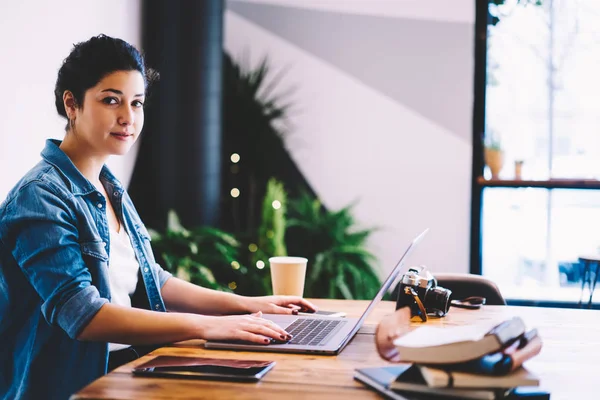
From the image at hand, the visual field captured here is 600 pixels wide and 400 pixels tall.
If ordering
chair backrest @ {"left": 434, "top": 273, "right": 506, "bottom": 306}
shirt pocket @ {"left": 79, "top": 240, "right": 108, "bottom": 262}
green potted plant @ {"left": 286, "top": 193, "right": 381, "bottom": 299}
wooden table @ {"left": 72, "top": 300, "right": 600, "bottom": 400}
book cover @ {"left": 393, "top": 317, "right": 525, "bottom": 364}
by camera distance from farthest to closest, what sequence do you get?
green potted plant @ {"left": 286, "top": 193, "right": 381, "bottom": 299} < chair backrest @ {"left": 434, "top": 273, "right": 506, "bottom": 306} < shirt pocket @ {"left": 79, "top": 240, "right": 108, "bottom": 262} < wooden table @ {"left": 72, "top": 300, "right": 600, "bottom": 400} < book cover @ {"left": 393, "top": 317, "right": 525, "bottom": 364}

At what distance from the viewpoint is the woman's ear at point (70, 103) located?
1.71 metres

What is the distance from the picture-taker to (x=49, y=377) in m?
1.52

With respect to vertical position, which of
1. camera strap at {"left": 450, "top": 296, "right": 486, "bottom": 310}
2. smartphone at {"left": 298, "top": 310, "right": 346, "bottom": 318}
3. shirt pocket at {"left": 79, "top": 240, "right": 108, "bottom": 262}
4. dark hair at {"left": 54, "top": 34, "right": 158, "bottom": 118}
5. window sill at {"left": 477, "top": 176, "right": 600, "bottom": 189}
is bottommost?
camera strap at {"left": 450, "top": 296, "right": 486, "bottom": 310}

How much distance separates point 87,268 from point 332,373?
0.61 m

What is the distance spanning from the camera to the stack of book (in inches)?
40.8

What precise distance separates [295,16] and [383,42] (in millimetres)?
650

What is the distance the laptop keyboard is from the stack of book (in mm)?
353

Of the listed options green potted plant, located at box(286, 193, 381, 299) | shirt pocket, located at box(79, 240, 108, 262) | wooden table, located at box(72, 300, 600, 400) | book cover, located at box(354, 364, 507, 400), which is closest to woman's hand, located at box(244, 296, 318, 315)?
wooden table, located at box(72, 300, 600, 400)

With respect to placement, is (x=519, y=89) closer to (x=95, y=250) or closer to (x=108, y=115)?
(x=108, y=115)

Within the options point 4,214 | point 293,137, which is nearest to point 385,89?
point 293,137

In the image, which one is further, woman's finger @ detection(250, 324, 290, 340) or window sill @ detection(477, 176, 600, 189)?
window sill @ detection(477, 176, 600, 189)

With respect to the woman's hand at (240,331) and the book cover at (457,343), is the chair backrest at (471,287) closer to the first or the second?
the woman's hand at (240,331)

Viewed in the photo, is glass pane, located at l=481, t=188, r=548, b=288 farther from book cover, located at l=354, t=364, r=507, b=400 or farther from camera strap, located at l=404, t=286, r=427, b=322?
book cover, located at l=354, t=364, r=507, b=400

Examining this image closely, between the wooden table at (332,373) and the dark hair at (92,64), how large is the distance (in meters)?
0.71
